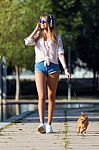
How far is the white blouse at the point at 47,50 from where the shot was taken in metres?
10.4

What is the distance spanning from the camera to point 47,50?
10383 mm

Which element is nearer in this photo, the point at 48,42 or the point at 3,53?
the point at 48,42

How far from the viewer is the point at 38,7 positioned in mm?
32500

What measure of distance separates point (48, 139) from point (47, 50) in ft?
5.77

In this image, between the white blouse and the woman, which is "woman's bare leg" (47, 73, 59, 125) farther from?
the white blouse

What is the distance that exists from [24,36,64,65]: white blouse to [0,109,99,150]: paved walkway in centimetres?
133

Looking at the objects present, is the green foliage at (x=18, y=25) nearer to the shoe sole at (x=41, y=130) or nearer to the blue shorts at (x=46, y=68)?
the blue shorts at (x=46, y=68)

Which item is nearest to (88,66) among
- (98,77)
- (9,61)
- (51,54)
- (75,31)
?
(98,77)

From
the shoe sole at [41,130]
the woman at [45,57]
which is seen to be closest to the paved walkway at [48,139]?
the shoe sole at [41,130]

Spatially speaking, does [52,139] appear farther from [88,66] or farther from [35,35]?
[88,66]

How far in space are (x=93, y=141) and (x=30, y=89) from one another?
40.5 meters

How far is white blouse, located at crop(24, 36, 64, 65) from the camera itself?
1037cm

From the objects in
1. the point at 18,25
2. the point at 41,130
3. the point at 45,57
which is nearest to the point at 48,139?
the point at 41,130

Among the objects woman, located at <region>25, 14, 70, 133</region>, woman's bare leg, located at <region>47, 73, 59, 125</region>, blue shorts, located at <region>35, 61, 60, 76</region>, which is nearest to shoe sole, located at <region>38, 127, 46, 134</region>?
woman, located at <region>25, 14, 70, 133</region>
